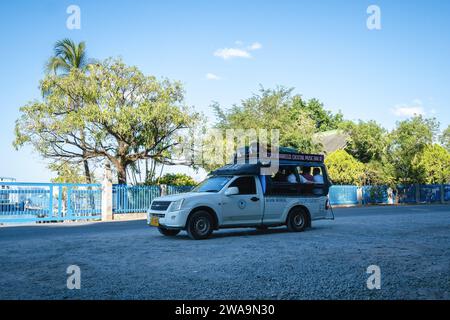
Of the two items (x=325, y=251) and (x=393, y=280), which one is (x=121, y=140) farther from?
(x=393, y=280)

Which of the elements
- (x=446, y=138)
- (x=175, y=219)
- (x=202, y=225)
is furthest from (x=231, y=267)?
(x=446, y=138)

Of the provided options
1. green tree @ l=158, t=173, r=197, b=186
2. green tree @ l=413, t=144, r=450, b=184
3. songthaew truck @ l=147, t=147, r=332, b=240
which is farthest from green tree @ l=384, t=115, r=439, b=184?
songthaew truck @ l=147, t=147, r=332, b=240

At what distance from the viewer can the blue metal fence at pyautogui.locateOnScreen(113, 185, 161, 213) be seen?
2430 centimetres

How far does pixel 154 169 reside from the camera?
27.6 meters

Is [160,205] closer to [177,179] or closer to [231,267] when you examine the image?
[231,267]

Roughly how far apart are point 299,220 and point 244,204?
2.23 metres

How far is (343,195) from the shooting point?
36.8 m

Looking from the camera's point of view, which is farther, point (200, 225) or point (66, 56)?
point (66, 56)

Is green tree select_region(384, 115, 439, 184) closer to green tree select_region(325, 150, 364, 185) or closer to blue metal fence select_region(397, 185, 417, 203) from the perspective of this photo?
blue metal fence select_region(397, 185, 417, 203)

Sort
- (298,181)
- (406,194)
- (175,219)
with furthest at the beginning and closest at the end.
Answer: (406,194)
(298,181)
(175,219)

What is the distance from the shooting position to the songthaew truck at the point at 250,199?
11438 millimetres

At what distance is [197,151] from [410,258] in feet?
60.4

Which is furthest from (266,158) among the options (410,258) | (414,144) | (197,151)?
(414,144)

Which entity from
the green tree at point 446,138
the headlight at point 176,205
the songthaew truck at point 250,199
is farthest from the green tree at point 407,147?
the green tree at point 446,138
